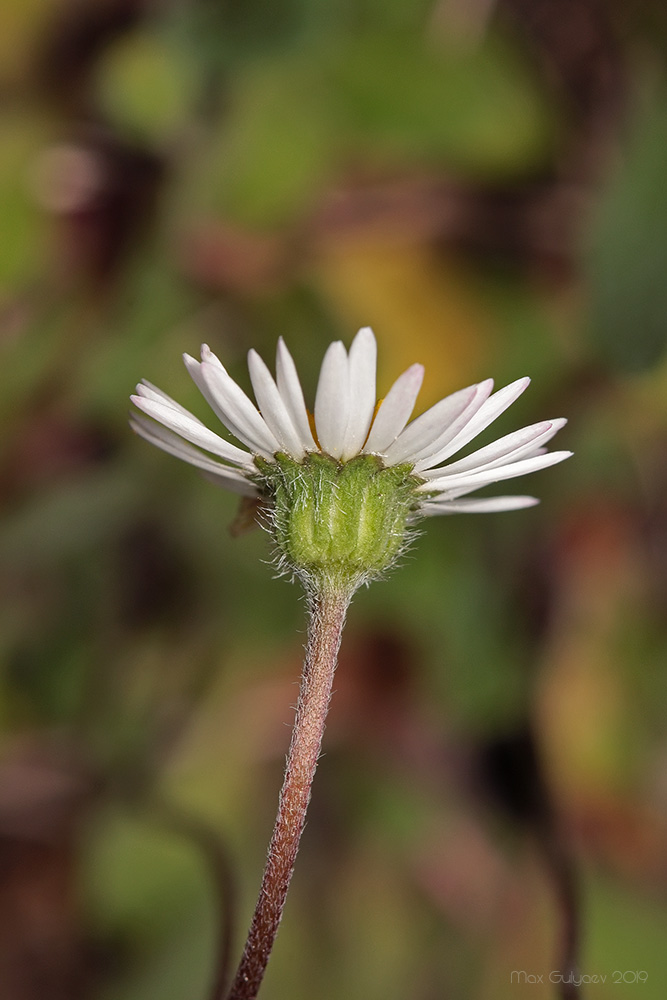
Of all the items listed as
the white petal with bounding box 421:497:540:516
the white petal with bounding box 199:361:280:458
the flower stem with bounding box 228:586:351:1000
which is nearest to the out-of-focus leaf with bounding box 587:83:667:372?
the white petal with bounding box 421:497:540:516

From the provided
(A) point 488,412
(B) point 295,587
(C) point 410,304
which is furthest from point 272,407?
(C) point 410,304

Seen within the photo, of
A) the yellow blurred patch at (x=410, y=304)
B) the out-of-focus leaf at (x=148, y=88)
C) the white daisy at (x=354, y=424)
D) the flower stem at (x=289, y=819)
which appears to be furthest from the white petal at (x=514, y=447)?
the out-of-focus leaf at (x=148, y=88)

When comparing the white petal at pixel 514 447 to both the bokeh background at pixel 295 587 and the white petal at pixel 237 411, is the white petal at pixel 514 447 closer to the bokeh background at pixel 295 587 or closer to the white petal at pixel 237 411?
the white petal at pixel 237 411

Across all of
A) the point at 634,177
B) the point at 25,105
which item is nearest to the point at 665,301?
the point at 634,177

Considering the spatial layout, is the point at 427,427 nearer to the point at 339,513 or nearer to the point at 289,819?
the point at 339,513

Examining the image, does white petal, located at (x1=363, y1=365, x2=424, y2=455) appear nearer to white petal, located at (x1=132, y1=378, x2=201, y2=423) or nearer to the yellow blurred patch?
white petal, located at (x1=132, y1=378, x2=201, y2=423)
